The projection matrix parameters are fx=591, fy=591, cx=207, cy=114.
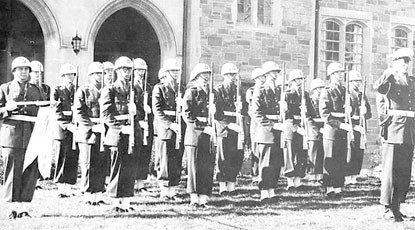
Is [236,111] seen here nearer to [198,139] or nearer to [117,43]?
[198,139]

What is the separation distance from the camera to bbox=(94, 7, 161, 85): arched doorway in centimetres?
1170

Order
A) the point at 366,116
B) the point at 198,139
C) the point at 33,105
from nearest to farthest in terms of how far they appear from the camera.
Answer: the point at 33,105 < the point at 198,139 < the point at 366,116

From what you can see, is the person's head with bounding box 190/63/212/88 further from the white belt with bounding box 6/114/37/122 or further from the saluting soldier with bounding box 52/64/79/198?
the white belt with bounding box 6/114/37/122

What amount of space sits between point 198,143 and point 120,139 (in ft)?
3.08

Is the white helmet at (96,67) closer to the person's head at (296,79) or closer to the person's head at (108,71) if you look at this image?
the person's head at (108,71)

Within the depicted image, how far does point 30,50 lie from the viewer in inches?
482

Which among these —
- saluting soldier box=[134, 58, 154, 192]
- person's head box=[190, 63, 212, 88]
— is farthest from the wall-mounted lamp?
person's head box=[190, 63, 212, 88]

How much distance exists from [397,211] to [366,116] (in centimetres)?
234

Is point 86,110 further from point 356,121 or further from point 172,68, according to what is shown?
point 356,121

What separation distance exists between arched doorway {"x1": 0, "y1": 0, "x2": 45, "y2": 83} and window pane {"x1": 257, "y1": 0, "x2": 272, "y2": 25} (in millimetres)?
4151

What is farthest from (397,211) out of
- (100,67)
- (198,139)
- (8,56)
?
(8,56)

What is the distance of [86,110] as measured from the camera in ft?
23.4

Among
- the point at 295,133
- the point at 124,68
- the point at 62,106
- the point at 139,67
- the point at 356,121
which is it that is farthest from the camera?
the point at 295,133

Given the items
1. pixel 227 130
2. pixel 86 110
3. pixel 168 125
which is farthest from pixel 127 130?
pixel 227 130
